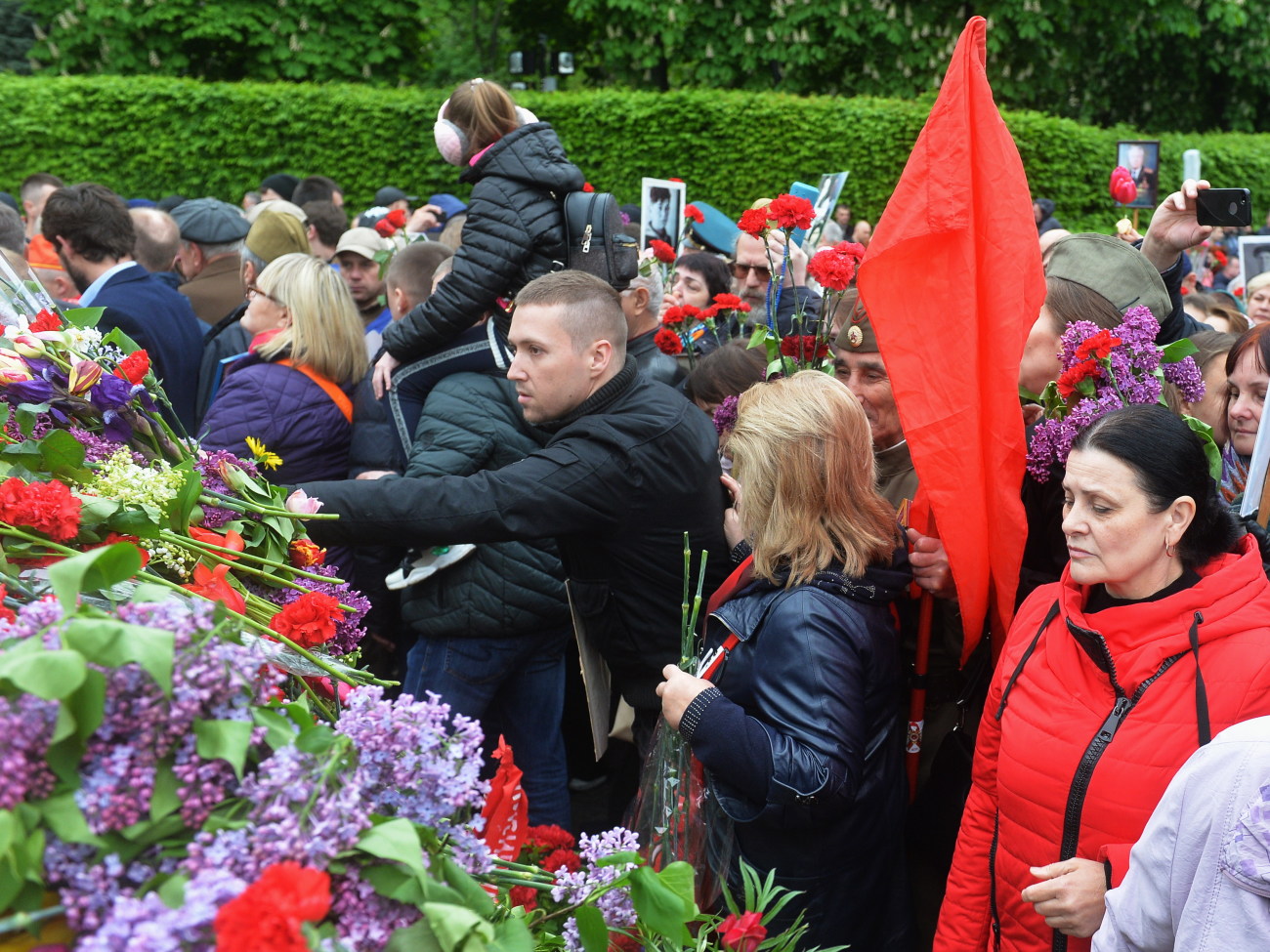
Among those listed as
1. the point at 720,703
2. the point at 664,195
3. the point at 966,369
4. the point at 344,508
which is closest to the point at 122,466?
the point at 344,508

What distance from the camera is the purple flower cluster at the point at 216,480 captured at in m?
2.07

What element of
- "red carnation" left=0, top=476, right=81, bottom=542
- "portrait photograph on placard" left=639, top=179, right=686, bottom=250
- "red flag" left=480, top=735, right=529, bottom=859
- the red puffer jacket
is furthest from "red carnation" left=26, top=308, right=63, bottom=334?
"portrait photograph on placard" left=639, top=179, right=686, bottom=250

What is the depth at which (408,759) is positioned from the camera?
4.17 ft

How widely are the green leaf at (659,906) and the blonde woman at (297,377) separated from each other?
2852mm

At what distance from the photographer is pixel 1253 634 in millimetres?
1983

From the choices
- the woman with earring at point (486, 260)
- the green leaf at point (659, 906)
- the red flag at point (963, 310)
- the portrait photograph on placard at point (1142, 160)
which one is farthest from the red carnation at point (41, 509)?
the portrait photograph on placard at point (1142, 160)

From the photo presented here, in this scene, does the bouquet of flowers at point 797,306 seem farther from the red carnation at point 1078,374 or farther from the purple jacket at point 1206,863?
the purple jacket at point 1206,863

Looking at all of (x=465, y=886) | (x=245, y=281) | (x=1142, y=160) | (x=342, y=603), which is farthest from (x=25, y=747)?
(x=1142, y=160)

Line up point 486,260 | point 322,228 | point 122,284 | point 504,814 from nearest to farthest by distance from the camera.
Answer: point 504,814, point 486,260, point 122,284, point 322,228

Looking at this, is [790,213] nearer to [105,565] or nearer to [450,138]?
[450,138]

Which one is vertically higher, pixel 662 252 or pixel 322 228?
pixel 662 252

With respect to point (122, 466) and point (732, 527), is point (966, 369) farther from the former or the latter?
point (122, 466)

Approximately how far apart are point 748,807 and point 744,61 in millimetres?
16204

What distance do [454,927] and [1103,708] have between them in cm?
134
